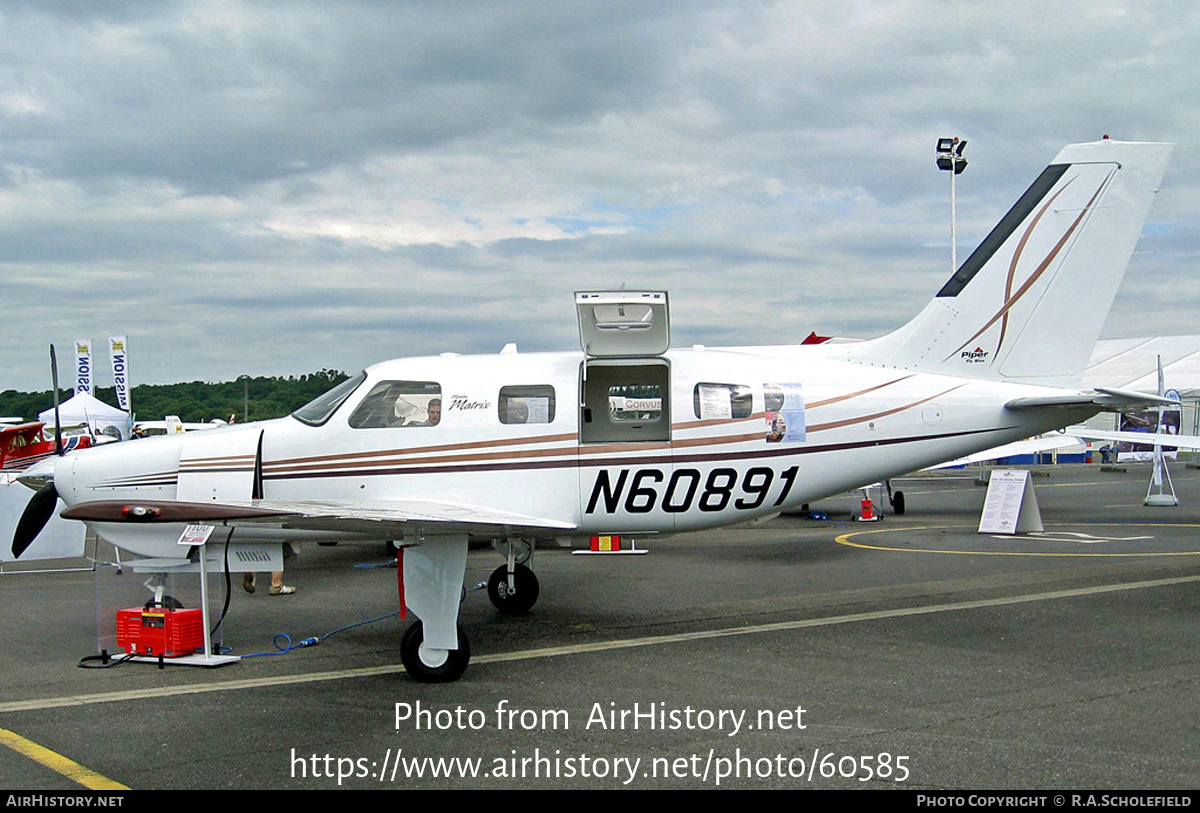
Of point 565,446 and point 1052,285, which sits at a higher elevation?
point 1052,285

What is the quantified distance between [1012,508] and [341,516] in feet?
45.0

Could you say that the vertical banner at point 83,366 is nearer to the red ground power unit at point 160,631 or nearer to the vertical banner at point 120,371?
the vertical banner at point 120,371

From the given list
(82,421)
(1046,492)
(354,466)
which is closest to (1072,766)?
(354,466)

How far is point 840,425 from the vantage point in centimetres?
944

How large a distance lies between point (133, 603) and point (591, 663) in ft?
15.7

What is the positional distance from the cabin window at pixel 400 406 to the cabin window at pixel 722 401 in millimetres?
2542

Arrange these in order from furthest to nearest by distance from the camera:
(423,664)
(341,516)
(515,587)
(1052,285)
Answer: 1. (515,587)
2. (1052,285)
3. (423,664)
4. (341,516)

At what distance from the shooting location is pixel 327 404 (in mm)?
9328

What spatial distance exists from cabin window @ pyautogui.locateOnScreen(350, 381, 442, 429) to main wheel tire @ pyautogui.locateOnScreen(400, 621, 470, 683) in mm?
2156

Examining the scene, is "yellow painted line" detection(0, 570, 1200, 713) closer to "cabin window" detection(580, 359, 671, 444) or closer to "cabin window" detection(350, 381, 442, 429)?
"cabin window" detection(580, 359, 671, 444)

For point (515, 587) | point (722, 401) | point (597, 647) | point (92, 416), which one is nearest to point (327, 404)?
point (515, 587)

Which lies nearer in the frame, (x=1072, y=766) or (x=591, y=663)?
(x=1072, y=766)

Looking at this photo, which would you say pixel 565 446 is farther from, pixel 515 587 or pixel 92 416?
pixel 92 416

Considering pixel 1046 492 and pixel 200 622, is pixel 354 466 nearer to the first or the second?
pixel 200 622
